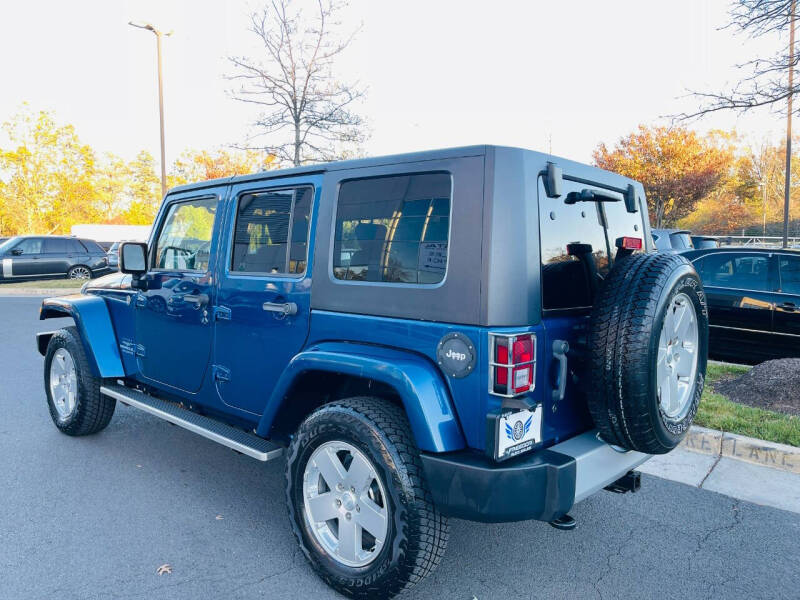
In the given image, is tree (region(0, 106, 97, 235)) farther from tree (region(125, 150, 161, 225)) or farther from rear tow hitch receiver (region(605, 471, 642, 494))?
rear tow hitch receiver (region(605, 471, 642, 494))

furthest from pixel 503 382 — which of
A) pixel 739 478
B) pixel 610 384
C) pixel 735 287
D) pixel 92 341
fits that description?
pixel 735 287

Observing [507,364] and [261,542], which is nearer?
[507,364]

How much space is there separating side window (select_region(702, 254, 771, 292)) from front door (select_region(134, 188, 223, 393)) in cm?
606

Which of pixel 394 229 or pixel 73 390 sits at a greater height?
pixel 394 229

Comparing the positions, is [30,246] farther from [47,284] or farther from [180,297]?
[180,297]

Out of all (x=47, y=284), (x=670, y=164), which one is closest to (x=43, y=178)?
(x=47, y=284)

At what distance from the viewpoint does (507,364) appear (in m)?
2.35

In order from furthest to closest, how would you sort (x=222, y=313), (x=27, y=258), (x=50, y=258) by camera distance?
(x=50, y=258) < (x=27, y=258) < (x=222, y=313)

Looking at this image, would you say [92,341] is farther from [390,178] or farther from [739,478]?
[739,478]

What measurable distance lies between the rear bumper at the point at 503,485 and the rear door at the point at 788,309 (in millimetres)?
5374

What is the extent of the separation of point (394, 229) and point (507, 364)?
86cm

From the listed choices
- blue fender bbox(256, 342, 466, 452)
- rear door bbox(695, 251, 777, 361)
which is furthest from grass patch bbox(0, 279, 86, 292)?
blue fender bbox(256, 342, 466, 452)

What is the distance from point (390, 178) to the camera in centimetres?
284

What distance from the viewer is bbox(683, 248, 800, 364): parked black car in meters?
6.57
